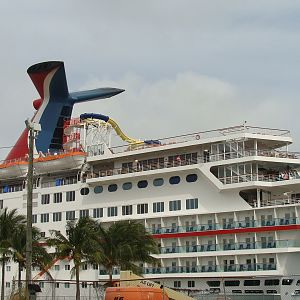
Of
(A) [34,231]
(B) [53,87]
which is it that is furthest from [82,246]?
(B) [53,87]

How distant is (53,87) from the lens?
64.4 metres

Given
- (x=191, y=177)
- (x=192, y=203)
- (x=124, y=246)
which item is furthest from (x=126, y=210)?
(x=124, y=246)

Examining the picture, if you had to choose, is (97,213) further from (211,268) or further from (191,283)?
(211,268)

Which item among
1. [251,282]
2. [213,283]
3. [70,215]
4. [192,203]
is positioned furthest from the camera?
[70,215]

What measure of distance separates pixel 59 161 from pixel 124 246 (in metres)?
15.6

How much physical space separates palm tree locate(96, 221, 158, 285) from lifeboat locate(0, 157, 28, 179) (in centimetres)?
1817

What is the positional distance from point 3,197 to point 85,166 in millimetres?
10810

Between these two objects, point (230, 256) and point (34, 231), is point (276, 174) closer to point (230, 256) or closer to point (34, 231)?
point (230, 256)

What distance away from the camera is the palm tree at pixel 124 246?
4388cm

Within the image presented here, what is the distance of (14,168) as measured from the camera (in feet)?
199

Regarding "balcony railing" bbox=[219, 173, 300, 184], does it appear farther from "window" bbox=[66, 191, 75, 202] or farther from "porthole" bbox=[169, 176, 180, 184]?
"window" bbox=[66, 191, 75, 202]

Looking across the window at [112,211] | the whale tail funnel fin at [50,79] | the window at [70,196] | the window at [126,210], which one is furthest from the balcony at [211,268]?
the whale tail funnel fin at [50,79]

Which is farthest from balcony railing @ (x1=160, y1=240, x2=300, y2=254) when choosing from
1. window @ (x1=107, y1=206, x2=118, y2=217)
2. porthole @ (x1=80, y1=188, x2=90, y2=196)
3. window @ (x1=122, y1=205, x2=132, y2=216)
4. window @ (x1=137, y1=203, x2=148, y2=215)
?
porthole @ (x1=80, y1=188, x2=90, y2=196)

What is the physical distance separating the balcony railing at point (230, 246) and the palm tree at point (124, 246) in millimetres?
3840
